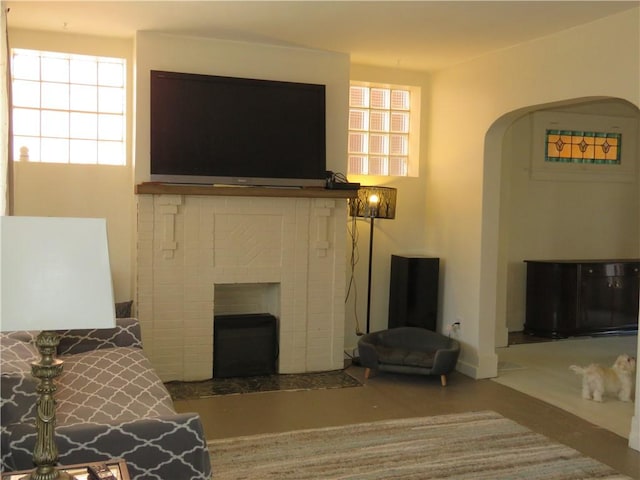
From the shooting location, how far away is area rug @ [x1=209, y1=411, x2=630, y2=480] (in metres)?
3.43

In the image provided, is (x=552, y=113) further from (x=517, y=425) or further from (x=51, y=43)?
(x=51, y=43)

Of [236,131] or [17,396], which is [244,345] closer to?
[236,131]

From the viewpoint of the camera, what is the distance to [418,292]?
5.77 metres

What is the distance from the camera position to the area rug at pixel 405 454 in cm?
343

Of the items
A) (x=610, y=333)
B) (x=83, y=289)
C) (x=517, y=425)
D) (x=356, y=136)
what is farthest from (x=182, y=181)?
(x=610, y=333)

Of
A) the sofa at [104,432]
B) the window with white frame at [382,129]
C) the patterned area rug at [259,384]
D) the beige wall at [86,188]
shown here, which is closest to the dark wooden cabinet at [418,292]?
the patterned area rug at [259,384]

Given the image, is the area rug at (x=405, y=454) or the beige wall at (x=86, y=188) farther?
the beige wall at (x=86, y=188)

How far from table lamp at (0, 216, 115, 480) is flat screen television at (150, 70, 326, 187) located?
3.22m

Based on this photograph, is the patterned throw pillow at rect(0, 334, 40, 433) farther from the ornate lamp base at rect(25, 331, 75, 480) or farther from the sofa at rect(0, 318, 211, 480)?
the ornate lamp base at rect(25, 331, 75, 480)

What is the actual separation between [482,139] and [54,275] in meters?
4.34

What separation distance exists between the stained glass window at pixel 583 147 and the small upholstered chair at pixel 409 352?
3108 mm

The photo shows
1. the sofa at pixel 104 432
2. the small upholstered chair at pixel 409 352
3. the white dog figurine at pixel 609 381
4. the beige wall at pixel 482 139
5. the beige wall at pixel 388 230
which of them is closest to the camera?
the sofa at pixel 104 432

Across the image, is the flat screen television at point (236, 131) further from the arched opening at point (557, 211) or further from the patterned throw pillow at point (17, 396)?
the patterned throw pillow at point (17, 396)

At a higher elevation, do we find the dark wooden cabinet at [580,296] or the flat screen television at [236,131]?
the flat screen television at [236,131]
